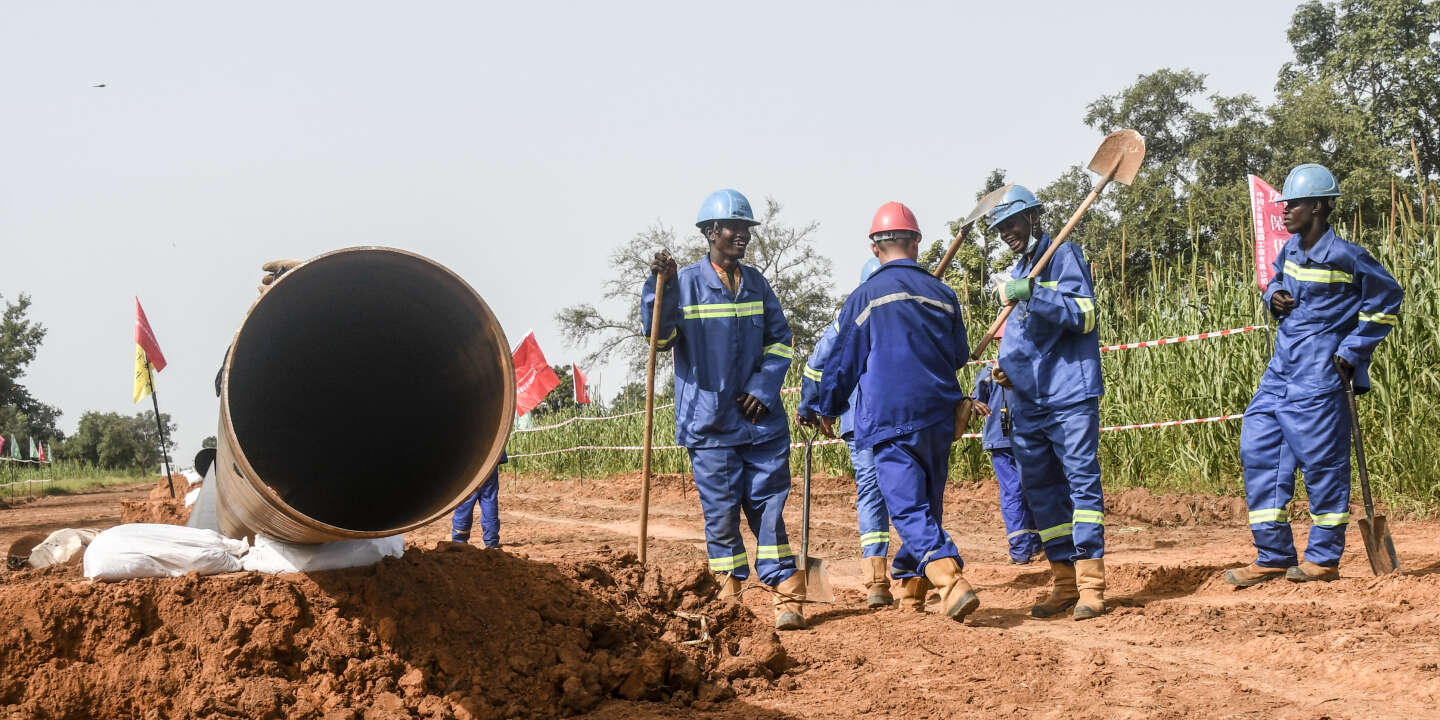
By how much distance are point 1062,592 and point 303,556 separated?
3.73 metres

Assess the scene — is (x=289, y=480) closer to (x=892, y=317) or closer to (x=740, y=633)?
(x=740, y=633)

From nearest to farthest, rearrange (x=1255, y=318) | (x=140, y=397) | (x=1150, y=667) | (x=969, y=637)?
1. (x=1150, y=667)
2. (x=969, y=637)
3. (x=1255, y=318)
4. (x=140, y=397)

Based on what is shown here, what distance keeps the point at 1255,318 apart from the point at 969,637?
22.2 feet

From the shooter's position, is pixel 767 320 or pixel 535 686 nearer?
pixel 535 686

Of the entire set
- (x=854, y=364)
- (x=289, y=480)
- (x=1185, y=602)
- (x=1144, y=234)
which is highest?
(x=1144, y=234)

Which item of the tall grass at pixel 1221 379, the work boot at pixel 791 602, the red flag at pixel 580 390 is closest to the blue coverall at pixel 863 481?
the work boot at pixel 791 602

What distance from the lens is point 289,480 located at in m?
3.97

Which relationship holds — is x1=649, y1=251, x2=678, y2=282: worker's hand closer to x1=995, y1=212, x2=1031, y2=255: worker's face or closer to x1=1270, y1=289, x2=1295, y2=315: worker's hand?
x1=995, y1=212, x2=1031, y2=255: worker's face

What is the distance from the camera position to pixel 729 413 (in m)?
5.92

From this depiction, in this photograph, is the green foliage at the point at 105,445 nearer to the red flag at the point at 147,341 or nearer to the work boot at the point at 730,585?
the red flag at the point at 147,341

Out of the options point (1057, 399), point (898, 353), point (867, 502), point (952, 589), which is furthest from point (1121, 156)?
point (952, 589)

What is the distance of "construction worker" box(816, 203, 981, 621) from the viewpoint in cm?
543

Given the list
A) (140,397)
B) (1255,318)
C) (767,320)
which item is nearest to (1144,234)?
(1255,318)

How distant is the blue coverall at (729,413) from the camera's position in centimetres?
591
